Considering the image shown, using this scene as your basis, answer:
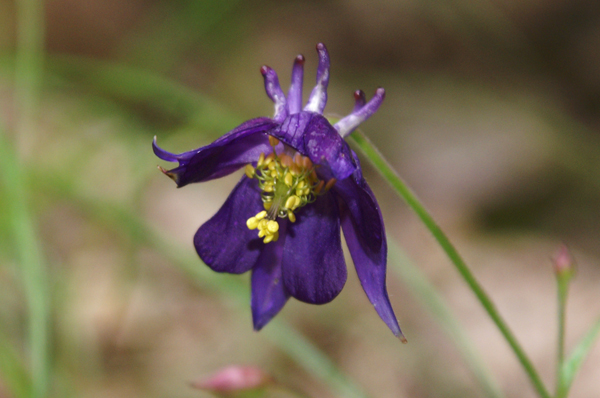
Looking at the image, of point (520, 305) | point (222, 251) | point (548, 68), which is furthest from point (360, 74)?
point (222, 251)

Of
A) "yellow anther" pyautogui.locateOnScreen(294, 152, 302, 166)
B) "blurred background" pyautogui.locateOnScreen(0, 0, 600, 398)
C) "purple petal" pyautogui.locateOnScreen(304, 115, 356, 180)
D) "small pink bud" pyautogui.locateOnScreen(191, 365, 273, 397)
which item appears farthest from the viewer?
"blurred background" pyautogui.locateOnScreen(0, 0, 600, 398)

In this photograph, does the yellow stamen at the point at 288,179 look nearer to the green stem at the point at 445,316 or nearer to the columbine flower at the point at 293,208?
the columbine flower at the point at 293,208

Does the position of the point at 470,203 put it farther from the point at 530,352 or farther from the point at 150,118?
the point at 150,118

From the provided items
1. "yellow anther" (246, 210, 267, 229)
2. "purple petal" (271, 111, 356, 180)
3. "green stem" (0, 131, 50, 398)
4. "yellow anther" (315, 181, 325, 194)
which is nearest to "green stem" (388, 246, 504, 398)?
"yellow anther" (315, 181, 325, 194)

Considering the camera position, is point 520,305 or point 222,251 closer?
point 222,251

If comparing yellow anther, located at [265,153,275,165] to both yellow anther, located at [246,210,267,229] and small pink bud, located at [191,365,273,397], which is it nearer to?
yellow anther, located at [246,210,267,229]

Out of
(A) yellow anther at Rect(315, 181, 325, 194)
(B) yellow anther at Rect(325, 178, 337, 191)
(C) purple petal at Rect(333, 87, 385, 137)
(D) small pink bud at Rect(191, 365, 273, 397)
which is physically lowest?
(D) small pink bud at Rect(191, 365, 273, 397)
